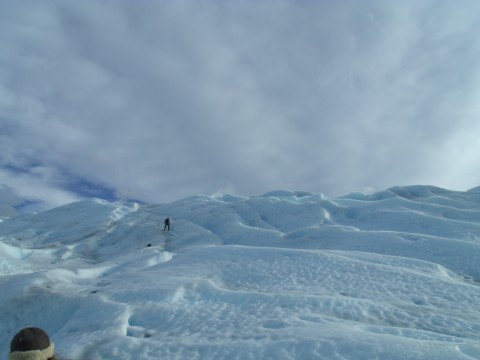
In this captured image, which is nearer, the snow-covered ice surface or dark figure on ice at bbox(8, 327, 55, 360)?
dark figure on ice at bbox(8, 327, 55, 360)

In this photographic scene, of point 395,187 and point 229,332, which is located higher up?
point 395,187

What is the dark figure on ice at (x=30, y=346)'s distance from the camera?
4.55 m

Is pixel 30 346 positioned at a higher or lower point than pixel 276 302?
lower

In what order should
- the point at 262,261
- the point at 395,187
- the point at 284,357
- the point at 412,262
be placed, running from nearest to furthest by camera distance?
the point at 284,357
the point at 412,262
the point at 262,261
the point at 395,187

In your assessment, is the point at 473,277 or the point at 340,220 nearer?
the point at 473,277

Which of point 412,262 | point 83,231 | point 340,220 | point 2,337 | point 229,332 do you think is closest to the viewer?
point 229,332

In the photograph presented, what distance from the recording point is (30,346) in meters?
4.61

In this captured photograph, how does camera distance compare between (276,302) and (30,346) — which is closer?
(30,346)

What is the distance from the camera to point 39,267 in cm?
2167

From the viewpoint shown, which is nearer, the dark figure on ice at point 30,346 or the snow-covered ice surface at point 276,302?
the dark figure on ice at point 30,346

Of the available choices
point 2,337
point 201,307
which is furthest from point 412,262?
point 2,337

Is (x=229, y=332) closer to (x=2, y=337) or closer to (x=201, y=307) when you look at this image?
(x=201, y=307)

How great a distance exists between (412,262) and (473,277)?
1808 millimetres

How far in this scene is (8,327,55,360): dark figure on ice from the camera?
4.55 meters
